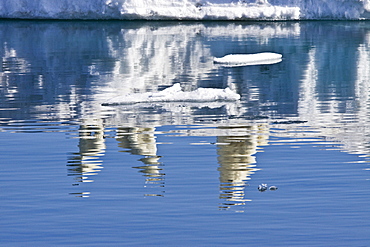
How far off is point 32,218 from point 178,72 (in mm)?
8433

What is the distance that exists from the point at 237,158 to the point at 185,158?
44 centimetres

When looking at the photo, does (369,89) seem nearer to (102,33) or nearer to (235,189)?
(235,189)

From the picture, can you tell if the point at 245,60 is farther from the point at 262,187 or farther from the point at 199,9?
the point at 199,9

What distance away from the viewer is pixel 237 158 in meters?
6.66

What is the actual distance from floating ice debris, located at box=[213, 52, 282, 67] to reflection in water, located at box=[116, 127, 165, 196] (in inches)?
262

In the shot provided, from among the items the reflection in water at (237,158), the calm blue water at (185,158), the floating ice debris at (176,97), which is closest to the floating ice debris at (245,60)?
the calm blue water at (185,158)

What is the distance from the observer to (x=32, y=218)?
16.9ft

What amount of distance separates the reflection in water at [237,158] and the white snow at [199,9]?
16.9 meters

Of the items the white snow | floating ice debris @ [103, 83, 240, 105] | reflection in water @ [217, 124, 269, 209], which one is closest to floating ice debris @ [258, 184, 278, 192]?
reflection in water @ [217, 124, 269, 209]

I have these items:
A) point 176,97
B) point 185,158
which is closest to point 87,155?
point 185,158

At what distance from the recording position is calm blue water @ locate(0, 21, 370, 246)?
4.97 m

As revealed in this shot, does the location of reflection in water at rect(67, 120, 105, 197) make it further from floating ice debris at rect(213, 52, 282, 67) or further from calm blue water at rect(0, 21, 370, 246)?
floating ice debris at rect(213, 52, 282, 67)

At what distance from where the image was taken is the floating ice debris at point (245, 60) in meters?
14.4

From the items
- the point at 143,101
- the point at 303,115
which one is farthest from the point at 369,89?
the point at 143,101
